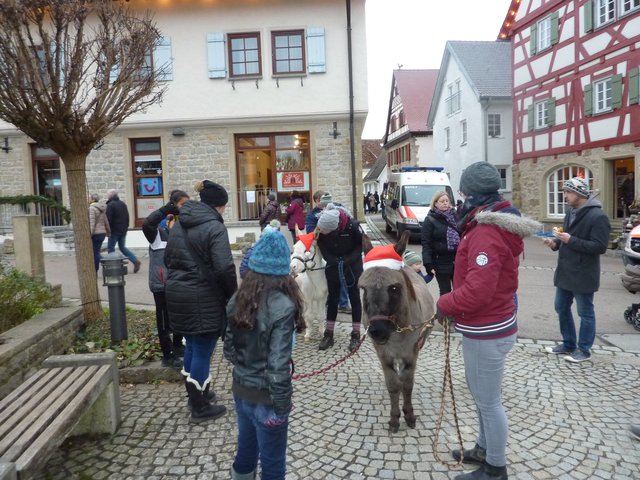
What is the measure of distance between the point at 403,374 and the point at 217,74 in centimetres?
1343

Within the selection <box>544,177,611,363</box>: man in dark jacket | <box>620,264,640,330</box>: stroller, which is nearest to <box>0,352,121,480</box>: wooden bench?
<box>544,177,611,363</box>: man in dark jacket

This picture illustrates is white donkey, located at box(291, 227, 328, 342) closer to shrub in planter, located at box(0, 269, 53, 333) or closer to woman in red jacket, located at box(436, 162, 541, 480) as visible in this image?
shrub in planter, located at box(0, 269, 53, 333)

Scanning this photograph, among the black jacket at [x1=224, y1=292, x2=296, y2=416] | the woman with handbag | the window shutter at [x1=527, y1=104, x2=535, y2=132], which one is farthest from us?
the window shutter at [x1=527, y1=104, x2=535, y2=132]

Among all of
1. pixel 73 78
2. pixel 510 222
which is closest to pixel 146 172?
pixel 73 78

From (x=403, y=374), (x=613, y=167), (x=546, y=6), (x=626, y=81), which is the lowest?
(x=403, y=374)

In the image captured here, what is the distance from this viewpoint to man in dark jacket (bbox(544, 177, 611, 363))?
485 cm

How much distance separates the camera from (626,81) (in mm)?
15688

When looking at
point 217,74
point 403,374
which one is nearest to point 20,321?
point 403,374

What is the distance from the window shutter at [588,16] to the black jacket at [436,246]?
15.4m

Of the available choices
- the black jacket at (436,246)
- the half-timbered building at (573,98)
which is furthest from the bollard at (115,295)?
the half-timbered building at (573,98)

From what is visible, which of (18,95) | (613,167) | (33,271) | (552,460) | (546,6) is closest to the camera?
(552,460)

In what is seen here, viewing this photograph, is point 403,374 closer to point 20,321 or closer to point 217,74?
point 20,321

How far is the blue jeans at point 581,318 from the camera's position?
5129 mm

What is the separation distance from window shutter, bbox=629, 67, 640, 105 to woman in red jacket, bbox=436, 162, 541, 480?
15.6 metres
